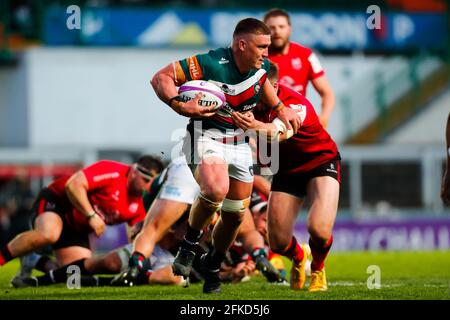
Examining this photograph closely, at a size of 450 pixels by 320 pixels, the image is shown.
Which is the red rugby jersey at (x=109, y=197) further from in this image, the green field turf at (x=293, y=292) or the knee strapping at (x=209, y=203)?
Result: the knee strapping at (x=209, y=203)

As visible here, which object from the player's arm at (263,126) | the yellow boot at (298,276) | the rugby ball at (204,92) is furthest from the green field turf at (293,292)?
the rugby ball at (204,92)

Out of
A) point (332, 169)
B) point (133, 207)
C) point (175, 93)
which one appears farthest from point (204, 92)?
point (133, 207)

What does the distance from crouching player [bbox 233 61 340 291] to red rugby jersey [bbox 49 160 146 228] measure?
2.13m

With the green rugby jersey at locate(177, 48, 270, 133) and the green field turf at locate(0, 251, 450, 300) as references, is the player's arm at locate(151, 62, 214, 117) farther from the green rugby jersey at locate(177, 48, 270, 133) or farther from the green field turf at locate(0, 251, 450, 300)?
the green field turf at locate(0, 251, 450, 300)

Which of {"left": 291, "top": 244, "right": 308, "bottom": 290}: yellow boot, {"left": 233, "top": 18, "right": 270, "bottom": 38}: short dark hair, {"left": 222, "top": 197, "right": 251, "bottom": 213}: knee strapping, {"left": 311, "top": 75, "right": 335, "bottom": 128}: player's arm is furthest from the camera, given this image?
{"left": 311, "top": 75, "right": 335, "bottom": 128}: player's arm

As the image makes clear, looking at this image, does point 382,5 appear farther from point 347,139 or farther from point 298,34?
point 347,139

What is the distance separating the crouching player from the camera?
9008 millimetres

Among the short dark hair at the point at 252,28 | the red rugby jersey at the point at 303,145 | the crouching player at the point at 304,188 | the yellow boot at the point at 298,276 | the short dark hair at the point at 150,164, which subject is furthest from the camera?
the short dark hair at the point at 150,164

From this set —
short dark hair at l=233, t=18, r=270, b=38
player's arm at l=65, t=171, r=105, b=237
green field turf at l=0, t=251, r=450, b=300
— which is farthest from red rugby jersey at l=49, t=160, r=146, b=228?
short dark hair at l=233, t=18, r=270, b=38

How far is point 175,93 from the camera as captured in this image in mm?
8195

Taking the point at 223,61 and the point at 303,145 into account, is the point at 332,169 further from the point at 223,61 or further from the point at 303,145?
the point at 223,61

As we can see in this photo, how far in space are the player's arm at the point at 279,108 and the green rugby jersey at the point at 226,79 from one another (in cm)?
12

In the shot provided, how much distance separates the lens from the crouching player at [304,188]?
29.6 ft

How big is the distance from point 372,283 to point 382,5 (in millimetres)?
17732
